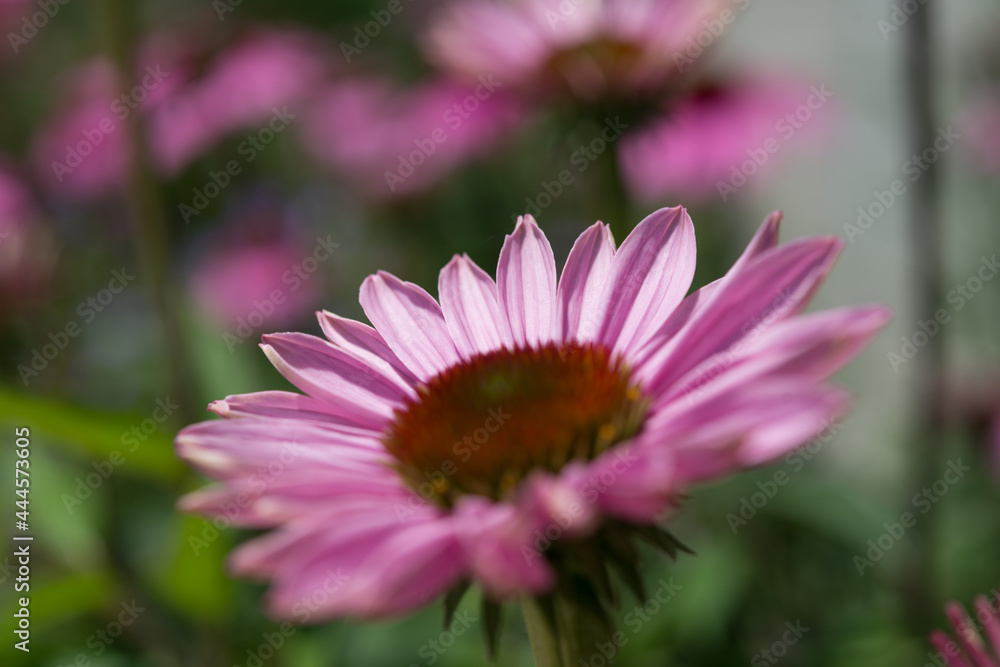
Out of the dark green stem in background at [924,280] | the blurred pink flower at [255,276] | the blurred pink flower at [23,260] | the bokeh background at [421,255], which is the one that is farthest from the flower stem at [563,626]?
the blurred pink flower at [255,276]

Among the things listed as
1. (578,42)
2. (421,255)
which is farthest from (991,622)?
(421,255)

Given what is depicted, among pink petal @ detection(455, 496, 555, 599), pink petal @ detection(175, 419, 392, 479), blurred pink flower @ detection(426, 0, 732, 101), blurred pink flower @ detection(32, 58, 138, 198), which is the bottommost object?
pink petal @ detection(455, 496, 555, 599)

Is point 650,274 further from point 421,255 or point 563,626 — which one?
point 421,255

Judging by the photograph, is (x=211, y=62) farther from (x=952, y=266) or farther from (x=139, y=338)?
(x=952, y=266)

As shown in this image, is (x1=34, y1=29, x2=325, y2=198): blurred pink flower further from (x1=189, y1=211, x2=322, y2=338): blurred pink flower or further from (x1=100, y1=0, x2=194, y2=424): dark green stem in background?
(x1=100, y1=0, x2=194, y2=424): dark green stem in background

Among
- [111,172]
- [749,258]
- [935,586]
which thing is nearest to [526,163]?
[111,172]

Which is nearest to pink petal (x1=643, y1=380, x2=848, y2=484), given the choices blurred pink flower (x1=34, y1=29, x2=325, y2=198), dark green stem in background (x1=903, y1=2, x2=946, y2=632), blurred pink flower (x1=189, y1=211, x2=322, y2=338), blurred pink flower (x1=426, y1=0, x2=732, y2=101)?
dark green stem in background (x1=903, y1=2, x2=946, y2=632)
